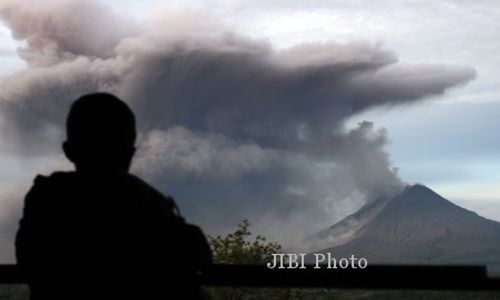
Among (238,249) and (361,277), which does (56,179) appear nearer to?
(361,277)

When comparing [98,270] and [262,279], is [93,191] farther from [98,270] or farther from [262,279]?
[262,279]

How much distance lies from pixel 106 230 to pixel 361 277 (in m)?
1.42

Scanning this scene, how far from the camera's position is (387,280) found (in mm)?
3309

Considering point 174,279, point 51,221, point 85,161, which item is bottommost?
point 174,279

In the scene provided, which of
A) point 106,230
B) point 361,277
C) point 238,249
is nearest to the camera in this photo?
point 106,230

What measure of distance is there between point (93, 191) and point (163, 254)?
295mm

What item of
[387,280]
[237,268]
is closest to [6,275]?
[237,268]

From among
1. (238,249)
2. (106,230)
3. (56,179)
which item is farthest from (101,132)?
(238,249)

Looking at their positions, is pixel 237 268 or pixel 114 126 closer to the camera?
pixel 114 126

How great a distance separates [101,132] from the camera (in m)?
2.37

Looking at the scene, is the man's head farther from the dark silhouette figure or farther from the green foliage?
the green foliage

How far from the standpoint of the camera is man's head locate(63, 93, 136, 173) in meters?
2.35

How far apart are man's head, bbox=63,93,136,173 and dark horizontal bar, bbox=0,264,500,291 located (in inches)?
41.2

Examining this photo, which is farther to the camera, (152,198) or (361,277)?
(361,277)
